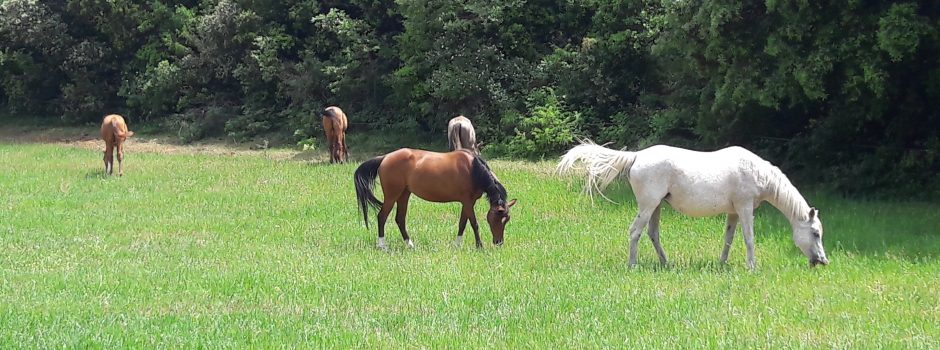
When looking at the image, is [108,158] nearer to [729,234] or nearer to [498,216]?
[498,216]

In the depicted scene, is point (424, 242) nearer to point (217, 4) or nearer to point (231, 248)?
point (231, 248)

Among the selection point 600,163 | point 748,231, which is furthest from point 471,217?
point 748,231

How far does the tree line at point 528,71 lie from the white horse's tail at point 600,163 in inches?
249

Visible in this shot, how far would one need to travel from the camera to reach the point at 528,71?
A: 2947cm

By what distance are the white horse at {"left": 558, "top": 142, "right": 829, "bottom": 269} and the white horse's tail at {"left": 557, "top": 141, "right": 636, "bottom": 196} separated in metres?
0.02

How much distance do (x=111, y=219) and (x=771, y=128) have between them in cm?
1329

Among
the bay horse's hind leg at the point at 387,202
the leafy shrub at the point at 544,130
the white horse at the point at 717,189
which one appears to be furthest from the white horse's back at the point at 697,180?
the leafy shrub at the point at 544,130

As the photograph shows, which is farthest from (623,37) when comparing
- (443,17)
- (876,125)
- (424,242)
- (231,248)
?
(231,248)

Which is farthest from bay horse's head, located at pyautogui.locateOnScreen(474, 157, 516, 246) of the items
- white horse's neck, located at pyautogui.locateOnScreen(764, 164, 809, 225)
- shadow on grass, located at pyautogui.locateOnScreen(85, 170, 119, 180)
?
shadow on grass, located at pyautogui.locateOnScreen(85, 170, 119, 180)

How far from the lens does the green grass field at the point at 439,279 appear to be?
764cm

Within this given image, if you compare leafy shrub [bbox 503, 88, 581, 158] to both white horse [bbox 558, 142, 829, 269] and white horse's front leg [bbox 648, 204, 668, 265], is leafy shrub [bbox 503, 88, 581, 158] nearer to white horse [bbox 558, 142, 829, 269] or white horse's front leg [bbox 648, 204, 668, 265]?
white horse's front leg [bbox 648, 204, 668, 265]

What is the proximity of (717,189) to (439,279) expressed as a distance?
10.8 ft

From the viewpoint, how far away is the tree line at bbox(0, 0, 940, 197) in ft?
56.1

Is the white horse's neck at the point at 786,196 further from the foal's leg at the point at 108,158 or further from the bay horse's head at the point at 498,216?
the foal's leg at the point at 108,158
